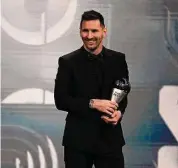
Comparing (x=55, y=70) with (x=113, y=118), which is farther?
(x=55, y=70)

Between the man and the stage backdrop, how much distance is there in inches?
37.8

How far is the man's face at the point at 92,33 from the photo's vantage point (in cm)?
193

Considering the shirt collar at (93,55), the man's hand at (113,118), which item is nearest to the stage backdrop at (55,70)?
the shirt collar at (93,55)

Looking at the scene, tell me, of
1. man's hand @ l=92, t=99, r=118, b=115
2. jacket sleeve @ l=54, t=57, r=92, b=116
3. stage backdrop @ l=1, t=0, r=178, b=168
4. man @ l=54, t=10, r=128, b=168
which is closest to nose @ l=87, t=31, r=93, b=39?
man @ l=54, t=10, r=128, b=168

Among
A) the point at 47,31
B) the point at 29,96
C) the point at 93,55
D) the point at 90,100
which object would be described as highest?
the point at 47,31

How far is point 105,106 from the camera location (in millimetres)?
1885

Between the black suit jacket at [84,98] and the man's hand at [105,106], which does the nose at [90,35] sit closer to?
the black suit jacket at [84,98]

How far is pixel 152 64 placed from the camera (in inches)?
116

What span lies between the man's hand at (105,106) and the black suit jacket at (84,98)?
0.14ft

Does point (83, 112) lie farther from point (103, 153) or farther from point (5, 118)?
point (5, 118)

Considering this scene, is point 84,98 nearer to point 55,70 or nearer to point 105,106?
point 105,106

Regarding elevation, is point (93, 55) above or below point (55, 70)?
above

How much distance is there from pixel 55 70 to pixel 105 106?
3.65ft

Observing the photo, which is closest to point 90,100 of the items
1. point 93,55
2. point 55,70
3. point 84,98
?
point 84,98
